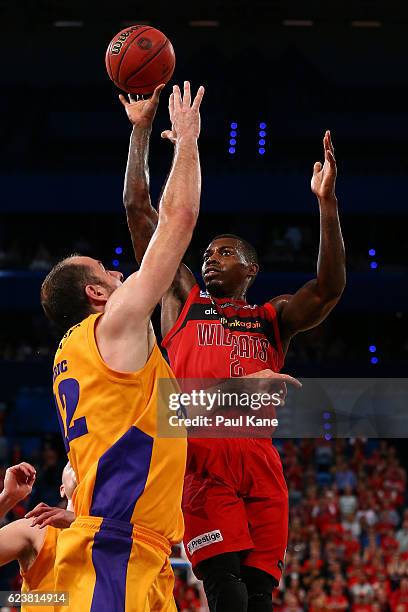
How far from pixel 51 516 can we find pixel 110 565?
328 mm

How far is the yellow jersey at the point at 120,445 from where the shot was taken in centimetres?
298

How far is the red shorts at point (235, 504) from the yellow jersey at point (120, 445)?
0.95 m

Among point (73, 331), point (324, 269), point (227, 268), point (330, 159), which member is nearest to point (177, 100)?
point (73, 331)

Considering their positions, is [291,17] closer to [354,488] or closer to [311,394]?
[311,394]

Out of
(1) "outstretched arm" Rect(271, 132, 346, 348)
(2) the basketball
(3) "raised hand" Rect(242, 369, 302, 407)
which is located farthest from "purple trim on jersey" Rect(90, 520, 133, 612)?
(2) the basketball

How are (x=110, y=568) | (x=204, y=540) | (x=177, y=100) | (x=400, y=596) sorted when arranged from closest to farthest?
(x=110, y=568)
(x=177, y=100)
(x=204, y=540)
(x=400, y=596)

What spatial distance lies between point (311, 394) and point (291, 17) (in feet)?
22.4

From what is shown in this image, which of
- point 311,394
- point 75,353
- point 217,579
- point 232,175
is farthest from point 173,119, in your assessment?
point 232,175

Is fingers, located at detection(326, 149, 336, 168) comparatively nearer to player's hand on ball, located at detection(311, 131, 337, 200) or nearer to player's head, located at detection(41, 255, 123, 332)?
player's hand on ball, located at detection(311, 131, 337, 200)

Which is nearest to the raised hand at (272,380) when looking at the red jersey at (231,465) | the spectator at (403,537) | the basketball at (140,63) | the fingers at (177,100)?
the red jersey at (231,465)

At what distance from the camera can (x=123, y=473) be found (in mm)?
2992

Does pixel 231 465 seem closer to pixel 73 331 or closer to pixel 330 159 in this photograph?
pixel 73 331

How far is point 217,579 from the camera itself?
153 inches

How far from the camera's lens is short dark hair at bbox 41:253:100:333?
3277mm
